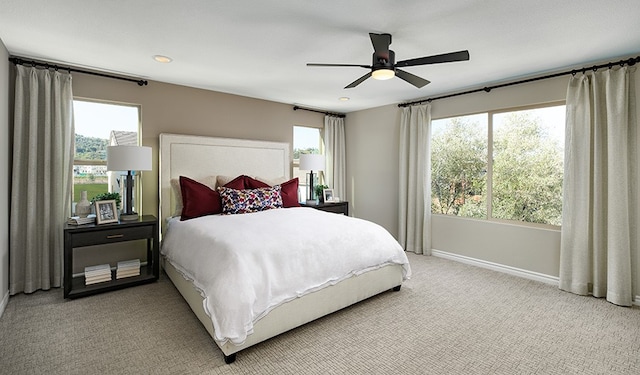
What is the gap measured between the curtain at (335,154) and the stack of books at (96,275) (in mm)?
3673

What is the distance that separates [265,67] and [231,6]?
129cm

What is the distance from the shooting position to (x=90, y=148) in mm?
3689

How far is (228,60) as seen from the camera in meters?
3.24

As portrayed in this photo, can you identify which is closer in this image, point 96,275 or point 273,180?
point 96,275

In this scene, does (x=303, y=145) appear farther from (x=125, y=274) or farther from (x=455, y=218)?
(x=125, y=274)

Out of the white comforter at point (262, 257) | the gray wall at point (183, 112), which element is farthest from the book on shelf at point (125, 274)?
the gray wall at point (183, 112)

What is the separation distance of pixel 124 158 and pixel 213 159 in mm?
1208

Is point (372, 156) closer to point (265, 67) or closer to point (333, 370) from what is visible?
point (265, 67)

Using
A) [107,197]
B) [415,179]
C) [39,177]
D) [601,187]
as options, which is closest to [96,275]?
[107,197]

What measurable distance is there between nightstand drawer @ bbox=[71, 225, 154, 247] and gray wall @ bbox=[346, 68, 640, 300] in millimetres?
3668

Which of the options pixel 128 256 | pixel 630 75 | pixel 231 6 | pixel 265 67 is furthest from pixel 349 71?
pixel 128 256

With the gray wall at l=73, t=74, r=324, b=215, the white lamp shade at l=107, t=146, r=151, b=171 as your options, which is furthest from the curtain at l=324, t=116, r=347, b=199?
the white lamp shade at l=107, t=146, r=151, b=171

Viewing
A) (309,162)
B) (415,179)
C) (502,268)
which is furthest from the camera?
(309,162)

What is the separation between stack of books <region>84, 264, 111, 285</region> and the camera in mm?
3201
